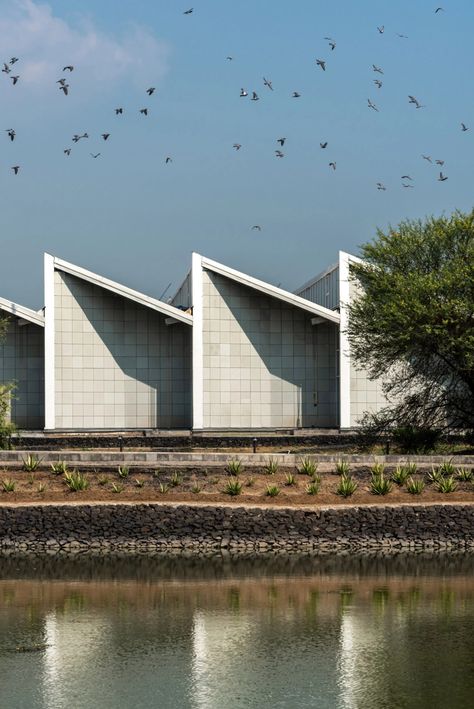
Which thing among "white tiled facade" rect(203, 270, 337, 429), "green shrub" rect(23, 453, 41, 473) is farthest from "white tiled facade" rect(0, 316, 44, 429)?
"green shrub" rect(23, 453, 41, 473)

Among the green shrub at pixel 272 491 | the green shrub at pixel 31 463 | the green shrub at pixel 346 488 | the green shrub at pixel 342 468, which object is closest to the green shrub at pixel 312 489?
the green shrub at pixel 346 488

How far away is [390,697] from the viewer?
1598 centimetres

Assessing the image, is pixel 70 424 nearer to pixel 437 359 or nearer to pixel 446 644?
pixel 437 359

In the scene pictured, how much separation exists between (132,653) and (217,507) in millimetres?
12554

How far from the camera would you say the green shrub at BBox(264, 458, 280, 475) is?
112 ft

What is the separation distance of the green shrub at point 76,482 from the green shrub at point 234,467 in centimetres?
407

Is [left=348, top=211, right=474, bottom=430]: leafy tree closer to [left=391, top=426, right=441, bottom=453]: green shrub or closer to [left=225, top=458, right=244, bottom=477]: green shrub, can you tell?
[left=391, top=426, right=441, bottom=453]: green shrub

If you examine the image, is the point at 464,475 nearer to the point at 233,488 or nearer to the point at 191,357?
the point at 233,488

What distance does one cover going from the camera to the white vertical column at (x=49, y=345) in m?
60.6

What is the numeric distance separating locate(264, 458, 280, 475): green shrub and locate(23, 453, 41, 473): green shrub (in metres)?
6.74

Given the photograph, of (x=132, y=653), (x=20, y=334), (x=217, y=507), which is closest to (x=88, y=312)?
(x=20, y=334)

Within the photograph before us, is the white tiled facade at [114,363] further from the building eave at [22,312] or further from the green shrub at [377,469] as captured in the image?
the green shrub at [377,469]

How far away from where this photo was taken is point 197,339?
60156 mm

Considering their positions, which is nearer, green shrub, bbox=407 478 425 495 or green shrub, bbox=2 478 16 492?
green shrub, bbox=407 478 425 495
